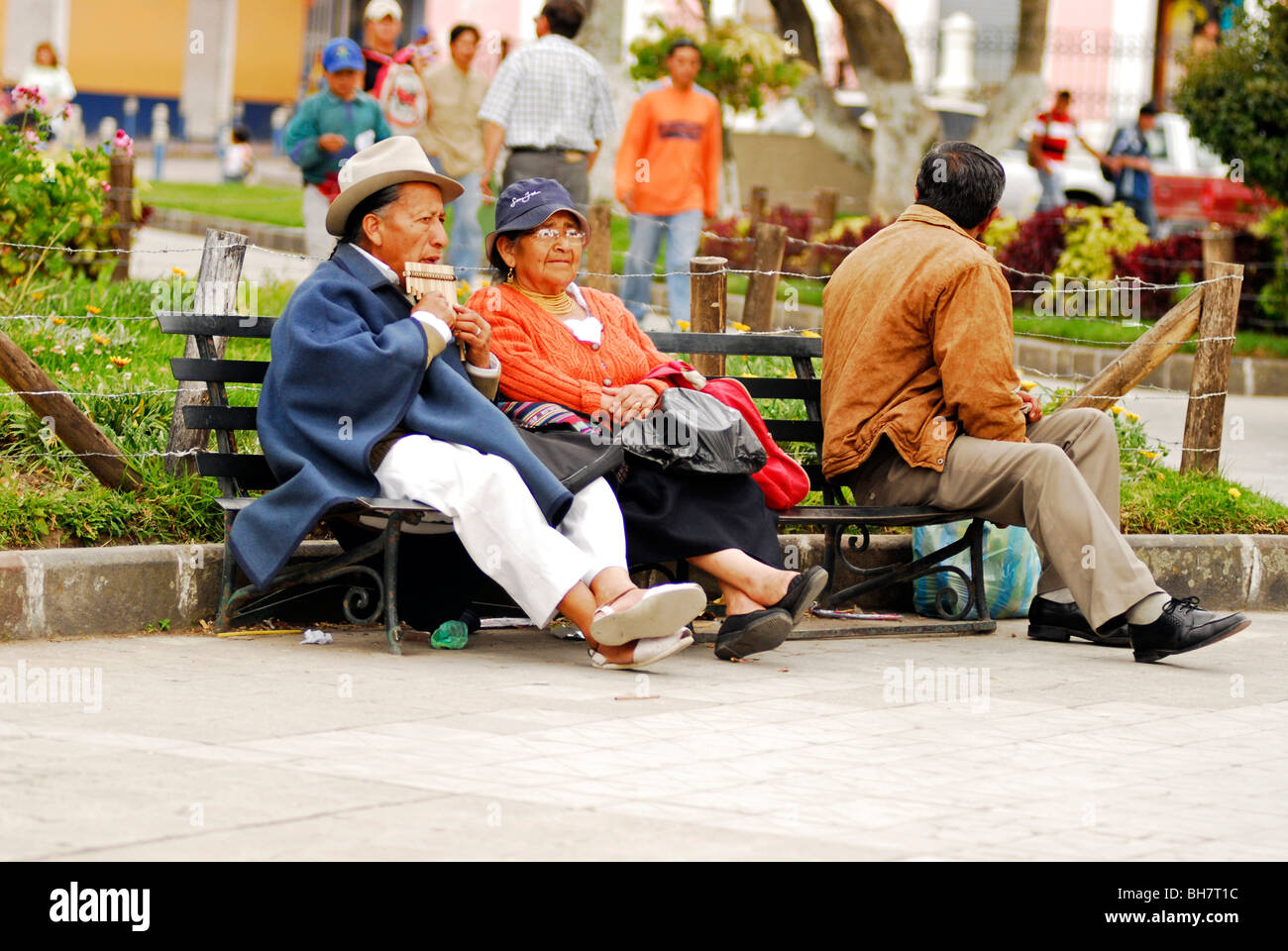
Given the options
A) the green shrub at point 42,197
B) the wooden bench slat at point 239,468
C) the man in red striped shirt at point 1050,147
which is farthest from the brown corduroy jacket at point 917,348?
the man in red striped shirt at point 1050,147

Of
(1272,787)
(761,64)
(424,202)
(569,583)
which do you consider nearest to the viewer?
(1272,787)

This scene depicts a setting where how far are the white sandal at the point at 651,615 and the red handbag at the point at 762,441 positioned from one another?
0.85 metres

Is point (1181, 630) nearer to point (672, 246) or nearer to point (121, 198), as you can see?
point (672, 246)

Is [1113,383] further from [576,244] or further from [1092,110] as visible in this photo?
[1092,110]

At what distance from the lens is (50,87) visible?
19062 mm

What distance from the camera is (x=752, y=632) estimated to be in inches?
219

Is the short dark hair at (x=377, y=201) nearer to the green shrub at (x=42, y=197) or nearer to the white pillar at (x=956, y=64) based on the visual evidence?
the green shrub at (x=42, y=197)

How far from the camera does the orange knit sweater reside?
5934mm

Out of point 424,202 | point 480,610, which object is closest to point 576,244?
point 424,202

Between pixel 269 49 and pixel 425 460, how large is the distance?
37653mm

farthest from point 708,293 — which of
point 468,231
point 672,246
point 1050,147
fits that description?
point 1050,147

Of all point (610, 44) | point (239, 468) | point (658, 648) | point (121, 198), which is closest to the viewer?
point (658, 648)

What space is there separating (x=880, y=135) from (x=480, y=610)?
15532 millimetres

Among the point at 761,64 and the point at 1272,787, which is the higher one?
the point at 761,64
